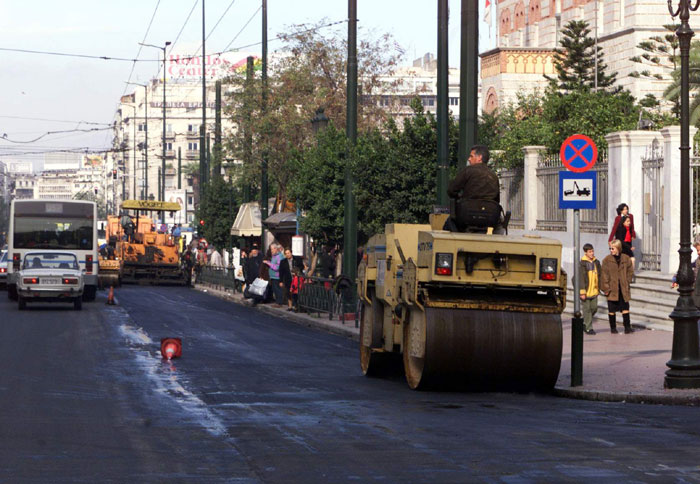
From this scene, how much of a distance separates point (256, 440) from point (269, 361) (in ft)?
29.1

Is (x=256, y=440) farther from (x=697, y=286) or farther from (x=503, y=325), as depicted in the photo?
(x=697, y=286)

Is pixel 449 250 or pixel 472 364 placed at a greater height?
pixel 449 250

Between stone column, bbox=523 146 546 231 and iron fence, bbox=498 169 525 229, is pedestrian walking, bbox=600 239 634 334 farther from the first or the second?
iron fence, bbox=498 169 525 229

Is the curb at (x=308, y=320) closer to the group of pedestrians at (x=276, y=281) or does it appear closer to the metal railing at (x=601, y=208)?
the group of pedestrians at (x=276, y=281)

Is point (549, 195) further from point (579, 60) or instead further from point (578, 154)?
point (579, 60)

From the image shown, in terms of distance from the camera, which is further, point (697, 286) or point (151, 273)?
point (151, 273)

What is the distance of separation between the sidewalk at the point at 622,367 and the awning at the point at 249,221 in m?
30.8

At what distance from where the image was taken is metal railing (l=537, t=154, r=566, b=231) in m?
31.4

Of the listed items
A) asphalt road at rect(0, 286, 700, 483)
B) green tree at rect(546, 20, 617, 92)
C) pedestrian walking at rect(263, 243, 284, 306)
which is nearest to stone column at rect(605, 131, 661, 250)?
asphalt road at rect(0, 286, 700, 483)

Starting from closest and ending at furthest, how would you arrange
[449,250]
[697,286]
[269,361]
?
[449,250], [269,361], [697,286]

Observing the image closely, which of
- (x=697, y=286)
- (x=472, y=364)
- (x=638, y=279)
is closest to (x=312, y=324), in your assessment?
(x=638, y=279)

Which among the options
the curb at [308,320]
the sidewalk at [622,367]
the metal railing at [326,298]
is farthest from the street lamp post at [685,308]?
the metal railing at [326,298]

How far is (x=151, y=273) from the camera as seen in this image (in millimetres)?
61906

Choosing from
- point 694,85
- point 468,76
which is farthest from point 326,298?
point 694,85
